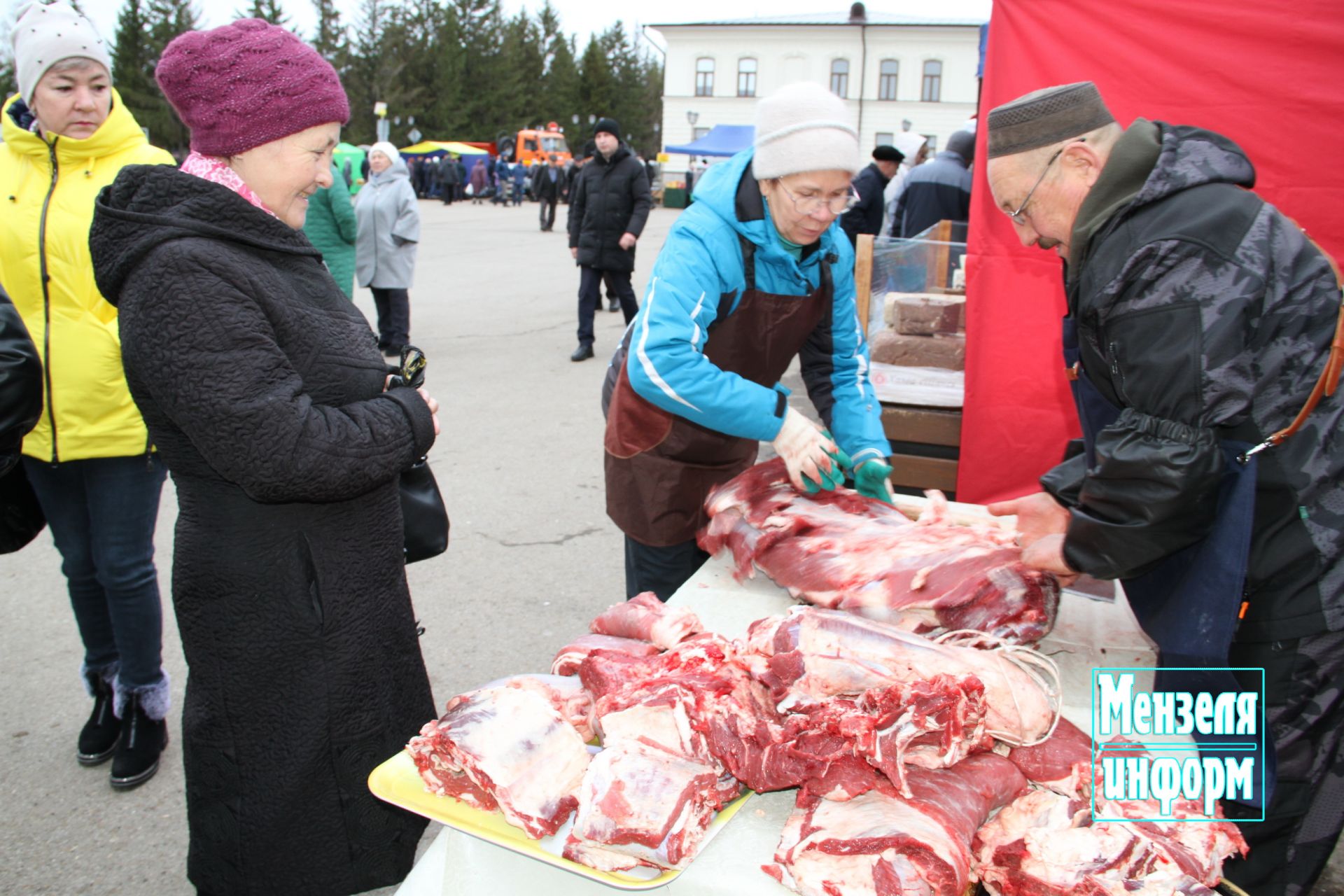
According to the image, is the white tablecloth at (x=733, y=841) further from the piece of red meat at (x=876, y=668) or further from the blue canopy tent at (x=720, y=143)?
the blue canopy tent at (x=720, y=143)

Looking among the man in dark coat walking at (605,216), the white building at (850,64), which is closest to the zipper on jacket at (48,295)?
the man in dark coat walking at (605,216)

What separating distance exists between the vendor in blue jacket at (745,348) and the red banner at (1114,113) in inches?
78.0

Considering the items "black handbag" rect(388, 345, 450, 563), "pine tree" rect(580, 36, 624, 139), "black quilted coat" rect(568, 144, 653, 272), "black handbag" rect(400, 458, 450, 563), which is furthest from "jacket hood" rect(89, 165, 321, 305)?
"pine tree" rect(580, 36, 624, 139)

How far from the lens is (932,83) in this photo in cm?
5684

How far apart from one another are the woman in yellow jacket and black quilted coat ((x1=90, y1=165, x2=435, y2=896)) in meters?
1.23

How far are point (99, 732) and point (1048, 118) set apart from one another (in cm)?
360

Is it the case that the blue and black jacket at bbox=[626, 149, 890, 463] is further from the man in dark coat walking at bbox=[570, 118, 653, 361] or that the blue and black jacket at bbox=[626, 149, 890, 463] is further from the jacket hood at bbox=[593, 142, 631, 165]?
the jacket hood at bbox=[593, 142, 631, 165]

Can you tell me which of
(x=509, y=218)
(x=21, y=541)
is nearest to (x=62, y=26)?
(x=21, y=541)

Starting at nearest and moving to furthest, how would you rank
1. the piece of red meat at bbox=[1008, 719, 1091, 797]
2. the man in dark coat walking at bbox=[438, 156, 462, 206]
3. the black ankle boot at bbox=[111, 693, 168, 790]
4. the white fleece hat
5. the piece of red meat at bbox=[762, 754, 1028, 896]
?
the piece of red meat at bbox=[762, 754, 1028, 896] → the piece of red meat at bbox=[1008, 719, 1091, 797] → the black ankle boot at bbox=[111, 693, 168, 790] → the white fleece hat → the man in dark coat walking at bbox=[438, 156, 462, 206]

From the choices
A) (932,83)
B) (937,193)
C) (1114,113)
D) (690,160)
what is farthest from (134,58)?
(1114,113)

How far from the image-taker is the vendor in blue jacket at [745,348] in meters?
2.59

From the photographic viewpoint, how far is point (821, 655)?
1791mm

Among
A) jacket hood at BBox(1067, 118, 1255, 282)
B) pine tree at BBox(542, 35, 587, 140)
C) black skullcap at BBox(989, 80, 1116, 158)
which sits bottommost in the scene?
jacket hood at BBox(1067, 118, 1255, 282)

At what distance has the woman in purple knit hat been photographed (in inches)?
69.8
